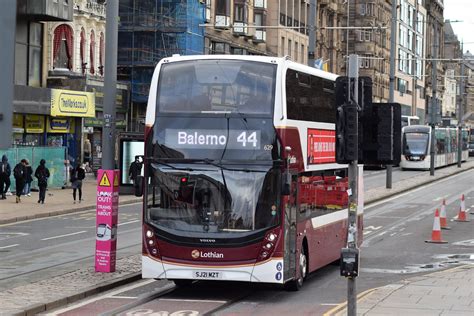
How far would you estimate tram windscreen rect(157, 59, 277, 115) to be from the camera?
15820mm

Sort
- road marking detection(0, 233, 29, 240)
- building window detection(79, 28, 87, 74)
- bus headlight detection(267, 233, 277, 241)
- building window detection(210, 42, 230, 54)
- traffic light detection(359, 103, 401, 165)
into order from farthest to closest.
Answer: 1. building window detection(210, 42, 230, 54)
2. building window detection(79, 28, 87, 74)
3. road marking detection(0, 233, 29, 240)
4. bus headlight detection(267, 233, 277, 241)
5. traffic light detection(359, 103, 401, 165)

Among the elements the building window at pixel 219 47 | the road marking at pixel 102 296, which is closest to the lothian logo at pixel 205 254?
the road marking at pixel 102 296

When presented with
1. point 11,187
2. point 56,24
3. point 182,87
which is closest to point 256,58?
point 182,87

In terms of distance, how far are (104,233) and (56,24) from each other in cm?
3326

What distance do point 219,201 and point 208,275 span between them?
3.79 ft

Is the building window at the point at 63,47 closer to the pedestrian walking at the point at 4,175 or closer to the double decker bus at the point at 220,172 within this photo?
the pedestrian walking at the point at 4,175

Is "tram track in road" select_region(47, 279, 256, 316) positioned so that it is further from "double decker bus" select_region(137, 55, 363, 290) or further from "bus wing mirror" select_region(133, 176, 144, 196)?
"bus wing mirror" select_region(133, 176, 144, 196)

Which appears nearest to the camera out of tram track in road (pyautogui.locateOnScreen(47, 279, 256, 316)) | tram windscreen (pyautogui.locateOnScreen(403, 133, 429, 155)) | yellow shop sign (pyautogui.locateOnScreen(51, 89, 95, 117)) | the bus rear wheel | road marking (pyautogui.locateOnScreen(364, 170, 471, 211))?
tram track in road (pyautogui.locateOnScreen(47, 279, 256, 316))

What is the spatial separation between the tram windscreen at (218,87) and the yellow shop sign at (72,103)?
31838mm

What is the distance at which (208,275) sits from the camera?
51.0 ft

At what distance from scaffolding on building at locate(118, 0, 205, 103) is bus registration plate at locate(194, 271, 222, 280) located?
4493cm

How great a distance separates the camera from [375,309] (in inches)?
562

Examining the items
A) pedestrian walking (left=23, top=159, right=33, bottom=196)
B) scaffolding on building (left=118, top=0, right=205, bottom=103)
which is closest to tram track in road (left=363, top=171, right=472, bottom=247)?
pedestrian walking (left=23, top=159, right=33, bottom=196)

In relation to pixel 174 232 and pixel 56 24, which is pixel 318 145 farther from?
pixel 56 24
